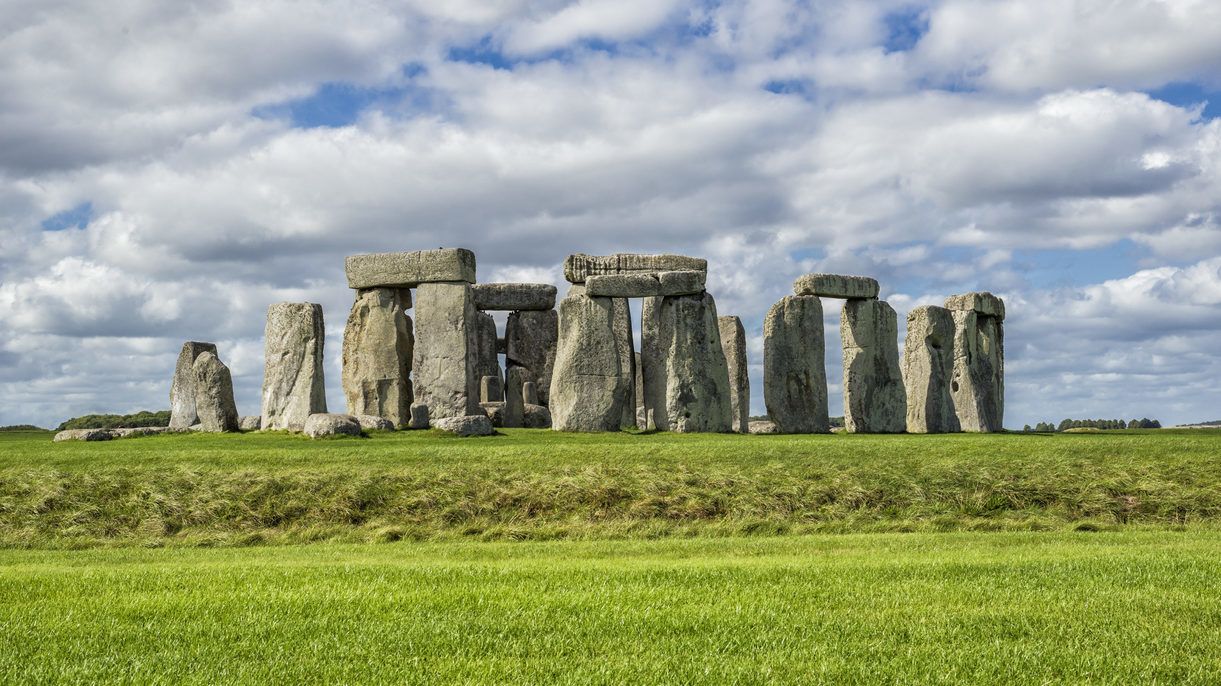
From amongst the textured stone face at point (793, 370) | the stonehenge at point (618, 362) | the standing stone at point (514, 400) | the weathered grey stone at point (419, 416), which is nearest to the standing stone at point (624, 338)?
the stonehenge at point (618, 362)

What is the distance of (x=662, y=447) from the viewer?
20.1m

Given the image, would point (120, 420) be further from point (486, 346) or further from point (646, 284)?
point (646, 284)

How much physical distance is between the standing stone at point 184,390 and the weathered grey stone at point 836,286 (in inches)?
545

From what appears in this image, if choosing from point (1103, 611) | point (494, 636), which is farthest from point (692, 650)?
point (1103, 611)

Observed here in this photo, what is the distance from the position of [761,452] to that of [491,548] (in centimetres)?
672

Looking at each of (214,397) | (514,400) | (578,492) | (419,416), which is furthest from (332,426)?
(514,400)

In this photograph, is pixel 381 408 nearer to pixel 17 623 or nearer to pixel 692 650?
pixel 17 623

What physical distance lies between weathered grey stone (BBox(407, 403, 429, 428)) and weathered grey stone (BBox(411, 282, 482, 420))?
86 cm

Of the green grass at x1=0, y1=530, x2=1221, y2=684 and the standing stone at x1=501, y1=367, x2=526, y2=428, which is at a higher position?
the standing stone at x1=501, y1=367, x2=526, y2=428

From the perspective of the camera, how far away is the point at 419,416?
81.7ft

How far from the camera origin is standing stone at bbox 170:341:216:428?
27.8 metres

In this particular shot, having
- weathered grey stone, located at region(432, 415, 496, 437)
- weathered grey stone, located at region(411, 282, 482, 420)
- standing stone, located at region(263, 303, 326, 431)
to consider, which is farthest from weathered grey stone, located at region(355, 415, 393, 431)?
weathered grey stone, located at region(411, 282, 482, 420)

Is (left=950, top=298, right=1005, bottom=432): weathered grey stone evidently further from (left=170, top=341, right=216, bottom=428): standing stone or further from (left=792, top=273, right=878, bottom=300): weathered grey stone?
(left=170, top=341, right=216, bottom=428): standing stone

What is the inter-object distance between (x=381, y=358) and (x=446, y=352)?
195 centimetres
